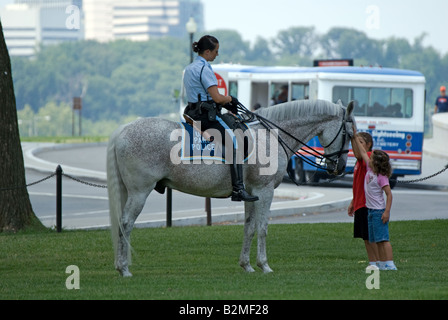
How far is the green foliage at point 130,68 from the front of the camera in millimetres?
155625

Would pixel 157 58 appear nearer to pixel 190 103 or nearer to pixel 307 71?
pixel 307 71

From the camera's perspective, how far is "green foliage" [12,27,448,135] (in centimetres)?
15562

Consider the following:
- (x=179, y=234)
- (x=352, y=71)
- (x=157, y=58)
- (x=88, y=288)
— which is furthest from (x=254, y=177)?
(x=157, y=58)

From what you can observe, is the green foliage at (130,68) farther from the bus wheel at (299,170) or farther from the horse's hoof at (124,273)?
the horse's hoof at (124,273)

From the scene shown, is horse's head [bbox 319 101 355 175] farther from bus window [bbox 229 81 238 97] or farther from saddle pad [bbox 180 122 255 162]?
bus window [bbox 229 81 238 97]

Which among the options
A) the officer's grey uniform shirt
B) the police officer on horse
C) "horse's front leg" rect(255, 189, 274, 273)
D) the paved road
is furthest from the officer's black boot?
the paved road

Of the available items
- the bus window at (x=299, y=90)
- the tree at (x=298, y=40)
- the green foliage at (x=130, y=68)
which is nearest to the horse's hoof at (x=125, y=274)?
the bus window at (x=299, y=90)

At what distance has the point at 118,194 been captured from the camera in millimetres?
11633

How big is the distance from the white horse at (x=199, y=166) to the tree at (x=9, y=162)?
18.9ft

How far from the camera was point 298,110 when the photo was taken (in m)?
12.2

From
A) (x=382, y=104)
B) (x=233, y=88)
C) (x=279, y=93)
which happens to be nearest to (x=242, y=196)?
(x=382, y=104)

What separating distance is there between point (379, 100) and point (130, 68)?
144m

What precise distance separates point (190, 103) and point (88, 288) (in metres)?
2.61

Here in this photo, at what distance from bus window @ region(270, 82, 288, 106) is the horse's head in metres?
18.1
